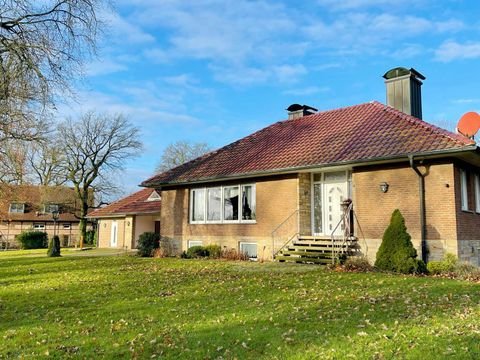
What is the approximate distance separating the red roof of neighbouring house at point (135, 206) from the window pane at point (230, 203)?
406 inches

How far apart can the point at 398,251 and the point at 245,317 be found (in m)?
6.99

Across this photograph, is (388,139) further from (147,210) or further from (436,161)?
(147,210)

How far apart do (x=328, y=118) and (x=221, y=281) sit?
435 inches

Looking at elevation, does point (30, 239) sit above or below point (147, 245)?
below

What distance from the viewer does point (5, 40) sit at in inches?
456

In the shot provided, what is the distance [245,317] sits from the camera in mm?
6684

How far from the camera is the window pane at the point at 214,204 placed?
741 inches

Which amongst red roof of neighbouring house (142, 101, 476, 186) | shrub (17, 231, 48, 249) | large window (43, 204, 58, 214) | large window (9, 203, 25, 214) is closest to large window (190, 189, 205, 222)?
red roof of neighbouring house (142, 101, 476, 186)

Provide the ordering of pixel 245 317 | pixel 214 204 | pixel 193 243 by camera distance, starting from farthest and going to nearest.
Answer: pixel 193 243
pixel 214 204
pixel 245 317

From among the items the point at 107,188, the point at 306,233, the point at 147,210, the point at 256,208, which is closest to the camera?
the point at 306,233

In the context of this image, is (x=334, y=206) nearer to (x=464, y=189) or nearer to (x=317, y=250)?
(x=317, y=250)

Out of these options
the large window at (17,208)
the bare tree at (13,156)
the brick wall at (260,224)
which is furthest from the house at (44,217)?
the brick wall at (260,224)

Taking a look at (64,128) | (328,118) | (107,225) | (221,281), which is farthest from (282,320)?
(64,128)

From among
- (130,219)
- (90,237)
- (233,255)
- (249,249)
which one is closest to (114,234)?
(130,219)
